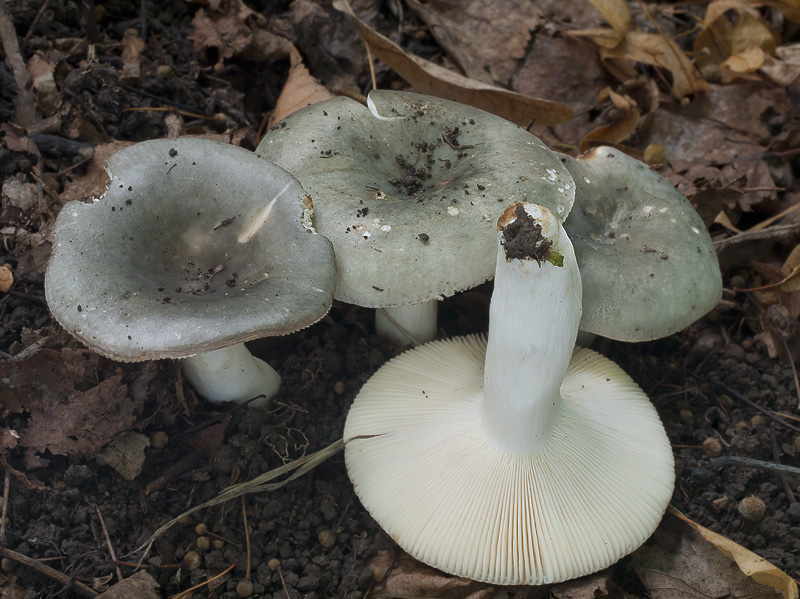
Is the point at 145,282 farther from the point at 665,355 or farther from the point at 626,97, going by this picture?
the point at 626,97

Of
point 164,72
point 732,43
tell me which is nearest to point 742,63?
point 732,43

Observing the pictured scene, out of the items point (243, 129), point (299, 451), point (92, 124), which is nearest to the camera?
point (299, 451)

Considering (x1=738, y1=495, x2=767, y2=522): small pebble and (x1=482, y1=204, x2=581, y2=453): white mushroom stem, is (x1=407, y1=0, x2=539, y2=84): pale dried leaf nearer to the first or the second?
(x1=482, y1=204, x2=581, y2=453): white mushroom stem

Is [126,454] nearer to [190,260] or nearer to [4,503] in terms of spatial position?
[4,503]

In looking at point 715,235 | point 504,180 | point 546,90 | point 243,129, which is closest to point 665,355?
point 715,235

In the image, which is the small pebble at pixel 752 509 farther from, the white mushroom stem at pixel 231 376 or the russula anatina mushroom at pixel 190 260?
the white mushroom stem at pixel 231 376

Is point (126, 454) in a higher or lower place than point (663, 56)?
lower
